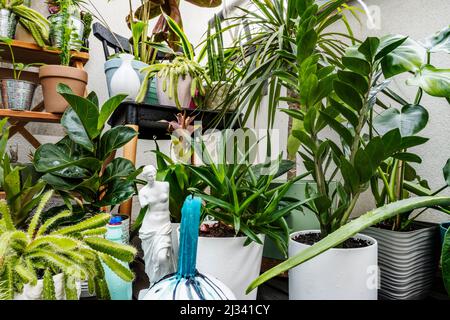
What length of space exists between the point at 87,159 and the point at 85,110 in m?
0.11

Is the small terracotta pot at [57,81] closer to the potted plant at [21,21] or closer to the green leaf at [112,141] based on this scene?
the potted plant at [21,21]

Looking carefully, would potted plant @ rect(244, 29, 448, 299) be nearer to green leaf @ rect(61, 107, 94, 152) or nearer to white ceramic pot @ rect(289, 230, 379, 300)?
white ceramic pot @ rect(289, 230, 379, 300)

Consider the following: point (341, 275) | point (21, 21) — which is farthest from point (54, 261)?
point (21, 21)

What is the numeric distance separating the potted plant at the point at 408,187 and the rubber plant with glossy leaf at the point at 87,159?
529 mm

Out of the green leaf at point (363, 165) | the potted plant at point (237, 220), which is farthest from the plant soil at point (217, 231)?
the green leaf at point (363, 165)

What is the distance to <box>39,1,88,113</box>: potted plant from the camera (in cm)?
105

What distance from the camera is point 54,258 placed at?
0.34m

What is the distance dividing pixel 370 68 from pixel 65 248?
1.61 ft

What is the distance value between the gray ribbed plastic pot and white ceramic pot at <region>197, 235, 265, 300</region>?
0.29 meters

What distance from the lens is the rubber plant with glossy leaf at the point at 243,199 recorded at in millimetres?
515

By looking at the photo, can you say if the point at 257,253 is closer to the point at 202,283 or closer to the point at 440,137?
the point at 202,283

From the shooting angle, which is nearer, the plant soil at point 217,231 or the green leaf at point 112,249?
the green leaf at point 112,249

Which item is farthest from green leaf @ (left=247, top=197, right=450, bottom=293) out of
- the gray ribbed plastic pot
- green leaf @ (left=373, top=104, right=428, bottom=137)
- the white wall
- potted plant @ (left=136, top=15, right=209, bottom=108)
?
potted plant @ (left=136, top=15, right=209, bottom=108)
